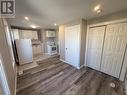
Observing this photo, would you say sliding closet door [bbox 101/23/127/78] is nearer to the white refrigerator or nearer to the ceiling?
the ceiling

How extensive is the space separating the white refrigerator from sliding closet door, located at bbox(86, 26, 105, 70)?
3.41 metres

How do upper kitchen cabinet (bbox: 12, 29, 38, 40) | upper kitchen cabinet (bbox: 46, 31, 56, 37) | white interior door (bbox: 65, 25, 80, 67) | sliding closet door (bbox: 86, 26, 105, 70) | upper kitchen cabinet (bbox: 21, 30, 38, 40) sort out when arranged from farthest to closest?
1. upper kitchen cabinet (bbox: 46, 31, 56, 37)
2. upper kitchen cabinet (bbox: 21, 30, 38, 40)
3. upper kitchen cabinet (bbox: 12, 29, 38, 40)
4. white interior door (bbox: 65, 25, 80, 67)
5. sliding closet door (bbox: 86, 26, 105, 70)

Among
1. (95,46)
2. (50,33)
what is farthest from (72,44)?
(50,33)

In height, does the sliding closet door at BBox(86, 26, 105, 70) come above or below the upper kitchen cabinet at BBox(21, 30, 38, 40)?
below

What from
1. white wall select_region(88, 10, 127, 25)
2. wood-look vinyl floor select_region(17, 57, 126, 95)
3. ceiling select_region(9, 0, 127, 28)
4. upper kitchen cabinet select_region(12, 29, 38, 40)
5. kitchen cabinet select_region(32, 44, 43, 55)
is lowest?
→ wood-look vinyl floor select_region(17, 57, 126, 95)

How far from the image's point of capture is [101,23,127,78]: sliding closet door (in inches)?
84.9

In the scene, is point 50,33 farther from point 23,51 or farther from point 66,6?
point 66,6

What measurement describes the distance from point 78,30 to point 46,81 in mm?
2475

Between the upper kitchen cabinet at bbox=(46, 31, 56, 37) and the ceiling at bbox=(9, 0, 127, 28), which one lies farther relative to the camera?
the upper kitchen cabinet at bbox=(46, 31, 56, 37)

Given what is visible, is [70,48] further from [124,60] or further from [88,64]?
[124,60]

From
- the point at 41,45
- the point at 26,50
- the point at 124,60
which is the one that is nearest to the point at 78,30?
the point at 124,60

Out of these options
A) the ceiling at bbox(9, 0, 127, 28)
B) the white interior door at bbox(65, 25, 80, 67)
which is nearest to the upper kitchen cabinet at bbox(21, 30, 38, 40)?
the ceiling at bbox(9, 0, 127, 28)

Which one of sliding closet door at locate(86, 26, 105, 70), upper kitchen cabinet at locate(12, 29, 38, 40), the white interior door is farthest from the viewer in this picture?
upper kitchen cabinet at locate(12, 29, 38, 40)

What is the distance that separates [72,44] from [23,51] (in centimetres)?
282
